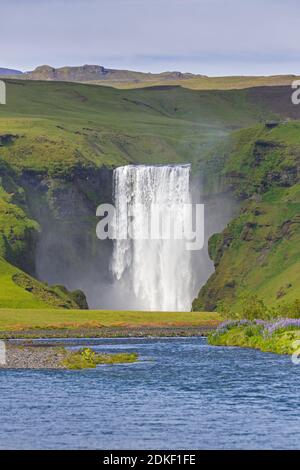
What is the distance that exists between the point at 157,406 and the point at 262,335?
52.1 m

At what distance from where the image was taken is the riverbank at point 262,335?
418 ft

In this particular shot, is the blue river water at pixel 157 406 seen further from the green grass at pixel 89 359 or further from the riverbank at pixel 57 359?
the riverbank at pixel 57 359

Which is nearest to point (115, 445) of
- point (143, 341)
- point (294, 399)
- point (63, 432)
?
point (63, 432)

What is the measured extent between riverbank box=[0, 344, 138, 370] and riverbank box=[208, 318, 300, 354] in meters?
13.0

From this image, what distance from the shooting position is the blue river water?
74.8 meters

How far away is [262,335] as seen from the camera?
13862 centimetres

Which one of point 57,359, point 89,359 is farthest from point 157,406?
point 57,359

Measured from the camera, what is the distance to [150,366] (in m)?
117

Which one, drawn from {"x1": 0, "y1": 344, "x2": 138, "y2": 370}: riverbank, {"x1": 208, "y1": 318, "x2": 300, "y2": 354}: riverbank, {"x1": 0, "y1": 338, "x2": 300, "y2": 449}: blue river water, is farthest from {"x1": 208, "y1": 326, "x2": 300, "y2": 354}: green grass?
{"x1": 0, "y1": 344, "x2": 138, "y2": 370}: riverbank

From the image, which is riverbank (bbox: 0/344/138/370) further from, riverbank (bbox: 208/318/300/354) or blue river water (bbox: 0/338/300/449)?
riverbank (bbox: 208/318/300/354)

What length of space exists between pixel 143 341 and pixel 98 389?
237 ft

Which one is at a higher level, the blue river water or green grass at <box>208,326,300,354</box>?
green grass at <box>208,326,300,354</box>

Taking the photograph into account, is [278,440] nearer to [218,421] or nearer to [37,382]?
[218,421]

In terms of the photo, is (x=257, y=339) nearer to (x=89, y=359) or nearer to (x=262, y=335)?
(x=262, y=335)
